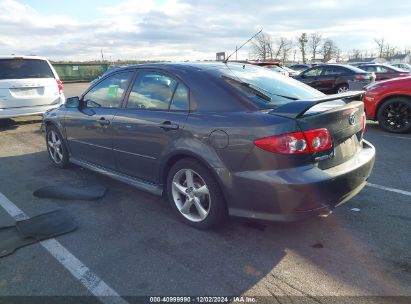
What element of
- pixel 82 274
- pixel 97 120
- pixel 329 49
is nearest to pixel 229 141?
pixel 82 274

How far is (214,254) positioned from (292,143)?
1143mm

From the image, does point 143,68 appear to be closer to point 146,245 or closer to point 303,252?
point 146,245

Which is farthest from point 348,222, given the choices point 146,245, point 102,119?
point 102,119

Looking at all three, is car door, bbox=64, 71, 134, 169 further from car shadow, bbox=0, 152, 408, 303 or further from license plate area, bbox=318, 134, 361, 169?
license plate area, bbox=318, 134, 361, 169

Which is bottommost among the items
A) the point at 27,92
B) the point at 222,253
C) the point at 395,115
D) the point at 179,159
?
the point at 222,253

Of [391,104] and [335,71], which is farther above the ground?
[335,71]

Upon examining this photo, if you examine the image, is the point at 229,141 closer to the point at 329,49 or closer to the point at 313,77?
the point at 313,77

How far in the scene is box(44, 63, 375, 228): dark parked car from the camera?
9.32ft

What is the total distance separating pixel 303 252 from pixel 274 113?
1.21 meters

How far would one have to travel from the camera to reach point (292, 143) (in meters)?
2.79

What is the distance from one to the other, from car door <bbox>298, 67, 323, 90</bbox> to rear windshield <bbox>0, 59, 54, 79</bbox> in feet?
33.3

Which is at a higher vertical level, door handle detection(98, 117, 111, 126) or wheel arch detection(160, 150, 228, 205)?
door handle detection(98, 117, 111, 126)

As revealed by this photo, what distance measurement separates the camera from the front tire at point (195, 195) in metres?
3.27

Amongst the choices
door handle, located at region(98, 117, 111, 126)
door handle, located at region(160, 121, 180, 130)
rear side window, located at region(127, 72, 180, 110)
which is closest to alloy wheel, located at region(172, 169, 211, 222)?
door handle, located at region(160, 121, 180, 130)
